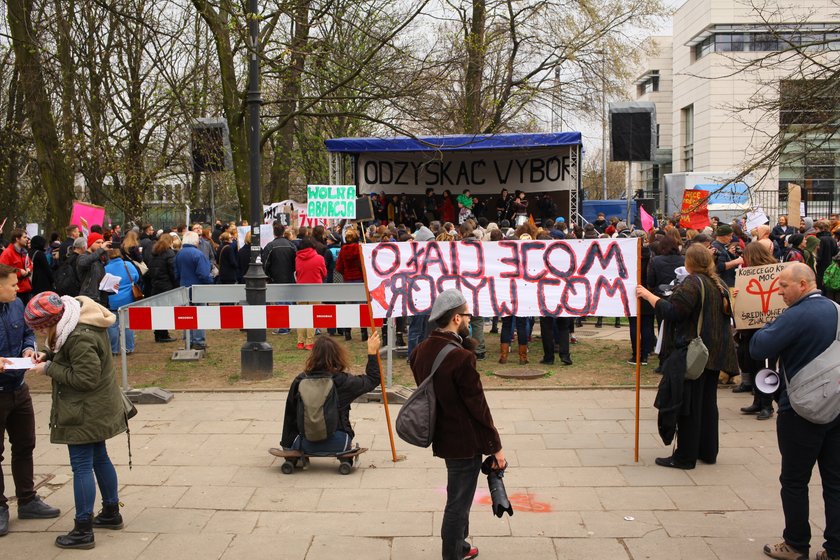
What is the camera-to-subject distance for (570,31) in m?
27.7

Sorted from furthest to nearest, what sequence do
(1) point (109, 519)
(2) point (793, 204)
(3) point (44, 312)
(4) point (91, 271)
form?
1. (2) point (793, 204)
2. (4) point (91, 271)
3. (1) point (109, 519)
4. (3) point (44, 312)

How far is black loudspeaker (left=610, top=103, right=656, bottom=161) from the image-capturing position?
63.6ft

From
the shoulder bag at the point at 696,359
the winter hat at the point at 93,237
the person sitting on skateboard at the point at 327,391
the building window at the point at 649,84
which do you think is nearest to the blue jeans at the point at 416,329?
the person sitting on skateboard at the point at 327,391

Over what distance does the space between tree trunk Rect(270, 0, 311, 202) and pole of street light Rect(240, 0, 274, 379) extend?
1.68m

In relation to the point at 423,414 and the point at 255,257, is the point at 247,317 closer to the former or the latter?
the point at 255,257

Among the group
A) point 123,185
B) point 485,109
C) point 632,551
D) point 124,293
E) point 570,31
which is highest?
point 570,31

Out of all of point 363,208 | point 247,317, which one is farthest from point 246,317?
point 363,208

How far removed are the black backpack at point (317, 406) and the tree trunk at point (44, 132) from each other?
11701mm

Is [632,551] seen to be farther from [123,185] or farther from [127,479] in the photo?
[123,185]

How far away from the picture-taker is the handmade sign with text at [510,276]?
848cm

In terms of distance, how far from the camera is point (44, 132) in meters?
18.6

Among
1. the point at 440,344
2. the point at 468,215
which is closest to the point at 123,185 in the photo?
the point at 468,215

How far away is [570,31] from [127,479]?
23.6 metres

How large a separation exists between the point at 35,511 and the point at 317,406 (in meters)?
2.18
